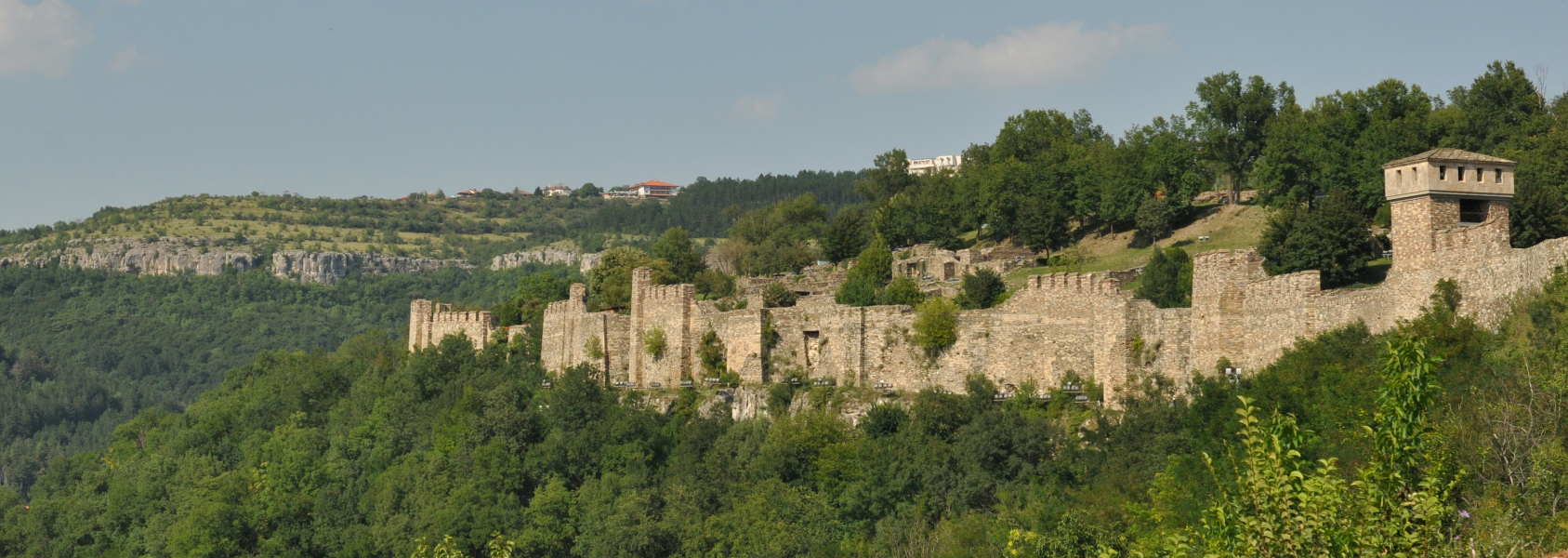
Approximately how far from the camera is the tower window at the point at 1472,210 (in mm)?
27672

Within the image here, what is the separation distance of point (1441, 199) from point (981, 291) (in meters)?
14.8

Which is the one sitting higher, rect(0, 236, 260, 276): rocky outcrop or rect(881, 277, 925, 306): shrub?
rect(0, 236, 260, 276): rocky outcrop

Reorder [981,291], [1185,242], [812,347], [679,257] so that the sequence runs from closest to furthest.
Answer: [812,347] < [981,291] < [1185,242] < [679,257]

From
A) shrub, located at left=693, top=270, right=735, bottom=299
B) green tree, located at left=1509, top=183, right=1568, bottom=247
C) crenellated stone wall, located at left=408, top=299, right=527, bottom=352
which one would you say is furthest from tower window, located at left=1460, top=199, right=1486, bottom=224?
crenellated stone wall, located at left=408, top=299, right=527, bottom=352

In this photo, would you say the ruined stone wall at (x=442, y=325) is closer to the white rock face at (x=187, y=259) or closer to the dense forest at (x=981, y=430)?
the dense forest at (x=981, y=430)

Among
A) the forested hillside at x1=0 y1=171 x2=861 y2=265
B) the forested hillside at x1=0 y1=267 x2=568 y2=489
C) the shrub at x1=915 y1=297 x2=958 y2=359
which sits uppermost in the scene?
the forested hillside at x1=0 y1=171 x2=861 y2=265

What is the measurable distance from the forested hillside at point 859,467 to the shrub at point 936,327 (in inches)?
53.0

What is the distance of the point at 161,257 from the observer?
167 metres

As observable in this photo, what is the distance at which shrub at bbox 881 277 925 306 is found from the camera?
4206cm

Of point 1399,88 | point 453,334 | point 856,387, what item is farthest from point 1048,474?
point 453,334

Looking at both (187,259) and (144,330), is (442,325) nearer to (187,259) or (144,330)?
(144,330)

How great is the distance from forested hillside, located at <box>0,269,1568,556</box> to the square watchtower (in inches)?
47.3

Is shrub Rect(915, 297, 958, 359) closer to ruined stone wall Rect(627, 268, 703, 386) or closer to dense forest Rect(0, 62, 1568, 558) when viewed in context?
dense forest Rect(0, 62, 1568, 558)

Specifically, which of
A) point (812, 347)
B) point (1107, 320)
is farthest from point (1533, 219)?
point (812, 347)
